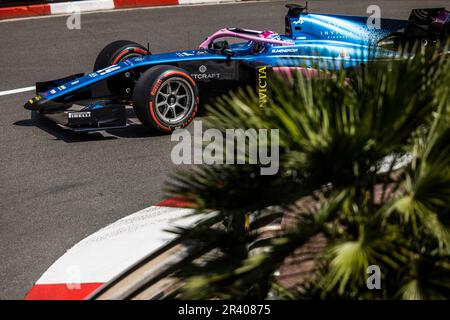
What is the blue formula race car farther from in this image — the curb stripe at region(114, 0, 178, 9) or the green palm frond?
the curb stripe at region(114, 0, 178, 9)

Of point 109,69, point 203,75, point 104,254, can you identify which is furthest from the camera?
point 203,75

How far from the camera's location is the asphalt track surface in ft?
21.8

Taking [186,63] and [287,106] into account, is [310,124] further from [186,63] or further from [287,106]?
[186,63]

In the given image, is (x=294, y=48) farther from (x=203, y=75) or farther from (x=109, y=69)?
(x=109, y=69)

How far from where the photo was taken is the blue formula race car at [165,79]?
346 inches

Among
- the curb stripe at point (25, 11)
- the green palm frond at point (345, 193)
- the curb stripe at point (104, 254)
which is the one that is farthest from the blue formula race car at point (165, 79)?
the curb stripe at point (25, 11)

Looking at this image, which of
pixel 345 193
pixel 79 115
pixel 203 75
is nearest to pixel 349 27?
pixel 203 75

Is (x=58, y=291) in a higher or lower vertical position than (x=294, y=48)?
lower

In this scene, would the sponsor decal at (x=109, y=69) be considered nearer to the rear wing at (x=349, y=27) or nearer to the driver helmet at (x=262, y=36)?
the driver helmet at (x=262, y=36)

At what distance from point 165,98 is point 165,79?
0.84 ft

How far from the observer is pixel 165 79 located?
880cm

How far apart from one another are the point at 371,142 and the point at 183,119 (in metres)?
5.96

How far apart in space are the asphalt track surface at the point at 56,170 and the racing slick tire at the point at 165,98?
0.83ft
